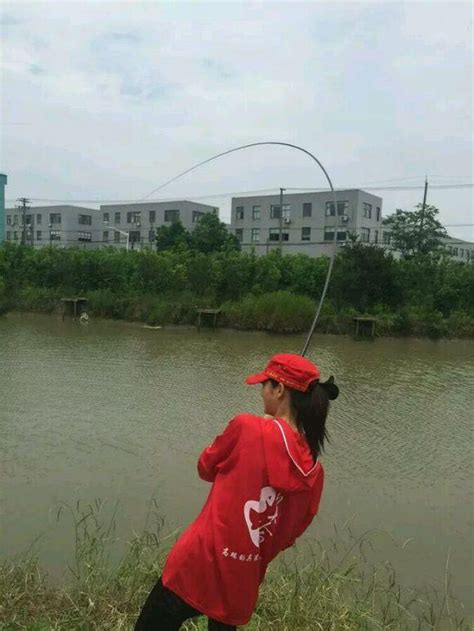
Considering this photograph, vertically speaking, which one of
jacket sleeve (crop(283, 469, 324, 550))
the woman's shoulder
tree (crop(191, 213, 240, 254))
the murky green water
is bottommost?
the murky green water

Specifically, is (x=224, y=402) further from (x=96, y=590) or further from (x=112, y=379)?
(x=96, y=590)

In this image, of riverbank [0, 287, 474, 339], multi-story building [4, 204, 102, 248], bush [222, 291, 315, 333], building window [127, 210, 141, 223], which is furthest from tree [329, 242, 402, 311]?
multi-story building [4, 204, 102, 248]

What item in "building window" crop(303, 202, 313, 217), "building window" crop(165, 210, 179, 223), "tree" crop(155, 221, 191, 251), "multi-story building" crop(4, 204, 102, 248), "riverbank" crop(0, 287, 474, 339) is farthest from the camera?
"multi-story building" crop(4, 204, 102, 248)

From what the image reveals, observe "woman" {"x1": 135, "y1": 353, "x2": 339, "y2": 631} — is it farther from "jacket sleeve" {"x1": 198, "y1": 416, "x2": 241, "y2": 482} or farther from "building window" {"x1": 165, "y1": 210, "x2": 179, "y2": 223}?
"building window" {"x1": 165, "y1": 210, "x2": 179, "y2": 223}

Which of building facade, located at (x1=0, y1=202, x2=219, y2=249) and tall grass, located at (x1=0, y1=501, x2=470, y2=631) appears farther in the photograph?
building facade, located at (x1=0, y1=202, x2=219, y2=249)

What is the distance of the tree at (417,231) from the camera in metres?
31.4

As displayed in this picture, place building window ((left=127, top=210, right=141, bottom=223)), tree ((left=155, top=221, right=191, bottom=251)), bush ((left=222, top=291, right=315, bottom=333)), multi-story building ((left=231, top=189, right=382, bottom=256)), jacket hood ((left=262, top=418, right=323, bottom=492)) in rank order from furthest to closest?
building window ((left=127, top=210, right=141, bottom=223)), multi-story building ((left=231, top=189, right=382, bottom=256)), tree ((left=155, top=221, right=191, bottom=251)), bush ((left=222, top=291, right=315, bottom=333)), jacket hood ((left=262, top=418, right=323, bottom=492))

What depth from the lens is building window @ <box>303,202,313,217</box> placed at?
4365cm

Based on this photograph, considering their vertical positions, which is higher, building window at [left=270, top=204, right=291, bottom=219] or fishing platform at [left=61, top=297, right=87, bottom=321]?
building window at [left=270, top=204, right=291, bottom=219]

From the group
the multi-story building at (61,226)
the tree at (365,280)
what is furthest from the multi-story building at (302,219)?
the tree at (365,280)

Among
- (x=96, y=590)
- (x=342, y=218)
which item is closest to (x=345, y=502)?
(x=96, y=590)

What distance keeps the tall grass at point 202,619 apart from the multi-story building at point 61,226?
2044 inches

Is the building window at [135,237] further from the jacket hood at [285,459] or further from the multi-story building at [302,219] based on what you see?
the jacket hood at [285,459]

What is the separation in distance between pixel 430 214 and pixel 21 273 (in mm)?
21558
